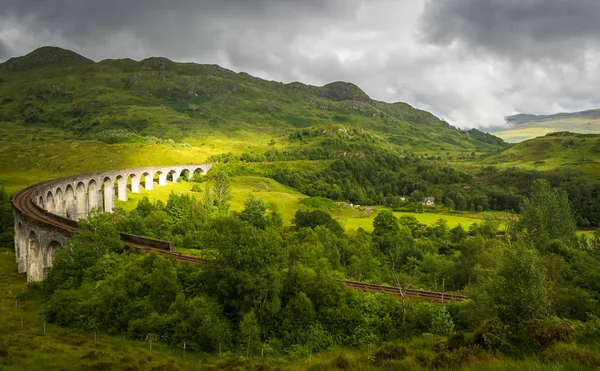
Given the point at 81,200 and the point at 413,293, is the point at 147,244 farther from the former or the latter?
the point at 81,200

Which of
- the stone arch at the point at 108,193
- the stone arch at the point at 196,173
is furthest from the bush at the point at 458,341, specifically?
the stone arch at the point at 196,173

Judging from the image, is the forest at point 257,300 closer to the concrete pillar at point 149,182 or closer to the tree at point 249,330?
the tree at point 249,330

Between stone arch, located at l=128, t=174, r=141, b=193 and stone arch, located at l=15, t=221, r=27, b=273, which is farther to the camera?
stone arch, located at l=128, t=174, r=141, b=193

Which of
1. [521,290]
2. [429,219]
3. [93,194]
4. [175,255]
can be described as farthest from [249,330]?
[429,219]

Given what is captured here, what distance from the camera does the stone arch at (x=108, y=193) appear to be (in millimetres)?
101250

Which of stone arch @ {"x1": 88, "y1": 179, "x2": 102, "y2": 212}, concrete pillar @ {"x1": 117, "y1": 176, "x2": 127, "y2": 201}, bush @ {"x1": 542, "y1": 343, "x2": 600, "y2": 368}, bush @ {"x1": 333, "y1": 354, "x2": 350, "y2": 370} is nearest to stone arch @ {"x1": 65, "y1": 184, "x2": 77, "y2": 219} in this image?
stone arch @ {"x1": 88, "y1": 179, "x2": 102, "y2": 212}

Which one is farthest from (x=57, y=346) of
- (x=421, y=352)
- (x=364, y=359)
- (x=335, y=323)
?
(x=421, y=352)

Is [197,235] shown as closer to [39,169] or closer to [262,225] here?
[262,225]

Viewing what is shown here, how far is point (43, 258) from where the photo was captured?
4819 cm

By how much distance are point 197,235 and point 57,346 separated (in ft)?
116

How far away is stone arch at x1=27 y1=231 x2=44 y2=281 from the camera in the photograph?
167 feet

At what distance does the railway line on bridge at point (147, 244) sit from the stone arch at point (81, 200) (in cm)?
2005

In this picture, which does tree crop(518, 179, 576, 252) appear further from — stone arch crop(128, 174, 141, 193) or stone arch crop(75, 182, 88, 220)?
stone arch crop(128, 174, 141, 193)

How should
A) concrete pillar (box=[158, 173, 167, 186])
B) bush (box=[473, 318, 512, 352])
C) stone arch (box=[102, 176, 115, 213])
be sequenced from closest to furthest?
bush (box=[473, 318, 512, 352])
stone arch (box=[102, 176, 115, 213])
concrete pillar (box=[158, 173, 167, 186])
